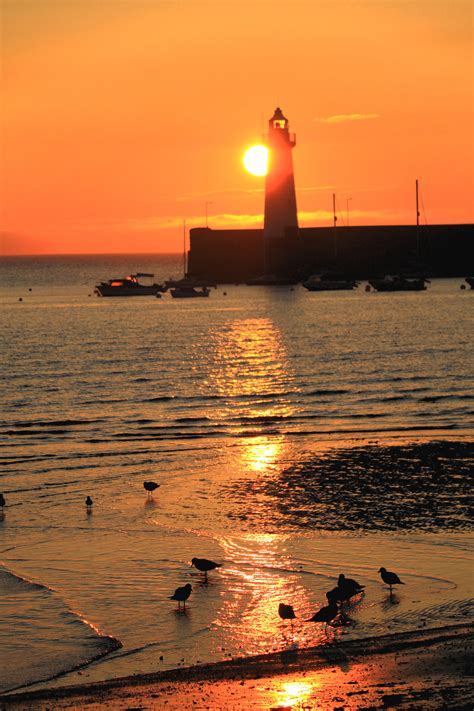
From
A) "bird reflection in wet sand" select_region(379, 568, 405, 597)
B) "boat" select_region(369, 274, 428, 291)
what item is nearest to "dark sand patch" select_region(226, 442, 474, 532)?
"bird reflection in wet sand" select_region(379, 568, 405, 597)

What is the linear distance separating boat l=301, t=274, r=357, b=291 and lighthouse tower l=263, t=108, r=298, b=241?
1763 centimetres

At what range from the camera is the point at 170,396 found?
4119 cm

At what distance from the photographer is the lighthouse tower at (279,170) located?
118562mm

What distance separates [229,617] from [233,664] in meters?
1.89

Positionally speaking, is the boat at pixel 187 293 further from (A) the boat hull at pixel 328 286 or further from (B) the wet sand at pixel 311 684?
(B) the wet sand at pixel 311 684

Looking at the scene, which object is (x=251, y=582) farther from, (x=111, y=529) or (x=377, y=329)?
(x=377, y=329)

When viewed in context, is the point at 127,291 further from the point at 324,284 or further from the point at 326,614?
the point at 326,614

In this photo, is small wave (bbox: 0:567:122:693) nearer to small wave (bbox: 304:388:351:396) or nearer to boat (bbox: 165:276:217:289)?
small wave (bbox: 304:388:351:396)

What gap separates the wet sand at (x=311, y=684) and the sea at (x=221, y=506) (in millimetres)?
526

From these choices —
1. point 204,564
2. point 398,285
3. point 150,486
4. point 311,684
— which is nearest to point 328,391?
point 150,486

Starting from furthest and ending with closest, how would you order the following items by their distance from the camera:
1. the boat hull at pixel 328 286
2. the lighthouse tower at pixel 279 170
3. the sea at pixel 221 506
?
the boat hull at pixel 328 286
the lighthouse tower at pixel 279 170
the sea at pixel 221 506

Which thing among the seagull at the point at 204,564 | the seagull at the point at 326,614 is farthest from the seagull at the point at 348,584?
the seagull at the point at 204,564

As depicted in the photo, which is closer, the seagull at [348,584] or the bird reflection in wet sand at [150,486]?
the seagull at [348,584]

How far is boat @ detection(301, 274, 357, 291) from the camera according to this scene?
144m
